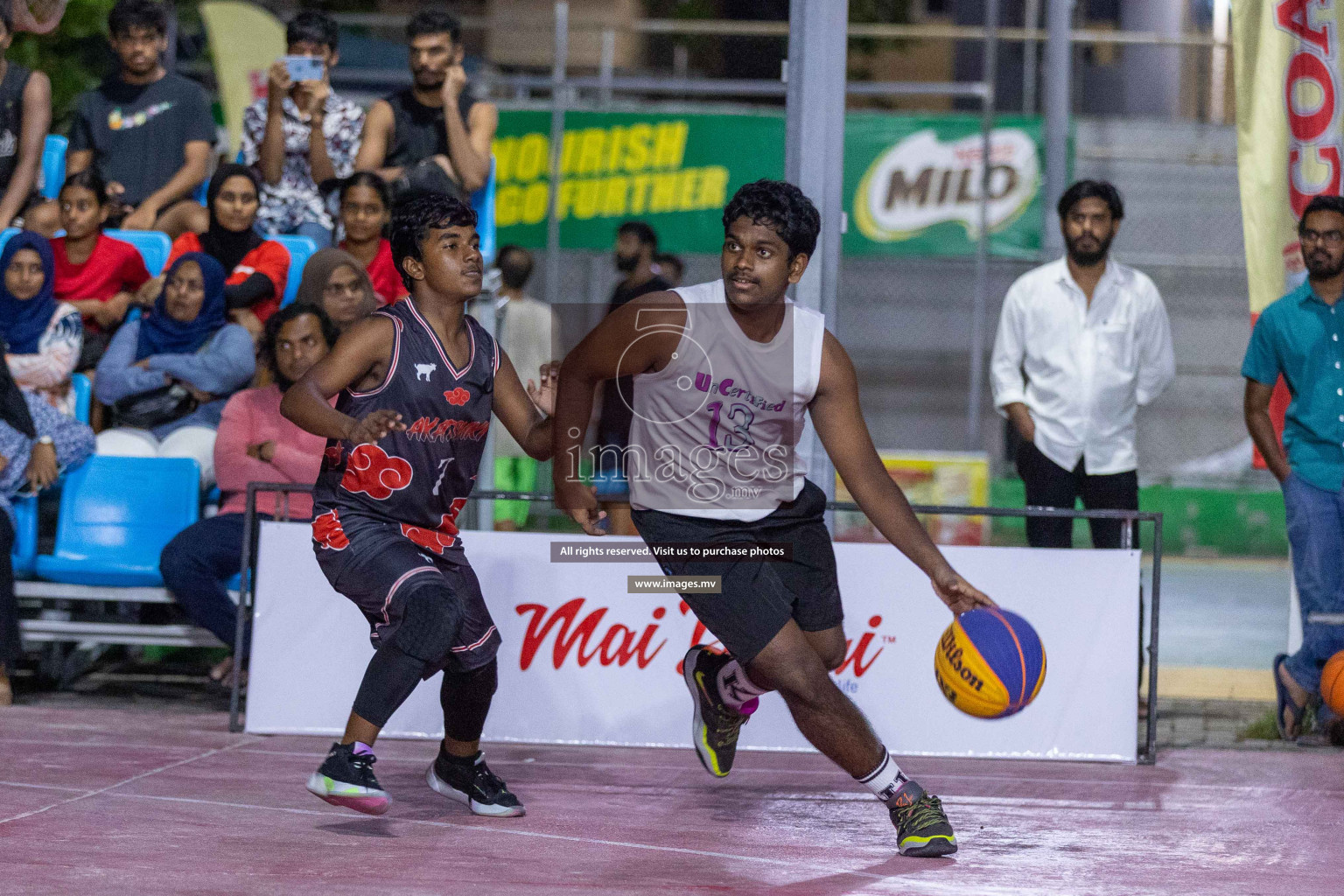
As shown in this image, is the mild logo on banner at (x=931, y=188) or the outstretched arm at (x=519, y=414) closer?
the outstretched arm at (x=519, y=414)

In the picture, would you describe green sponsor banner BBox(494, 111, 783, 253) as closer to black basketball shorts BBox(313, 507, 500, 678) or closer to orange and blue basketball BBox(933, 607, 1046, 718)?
orange and blue basketball BBox(933, 607, 1046, 718)

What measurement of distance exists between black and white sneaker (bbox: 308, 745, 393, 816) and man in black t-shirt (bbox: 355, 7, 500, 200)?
14.2 feet

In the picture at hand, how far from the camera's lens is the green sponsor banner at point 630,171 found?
1347 centimetres

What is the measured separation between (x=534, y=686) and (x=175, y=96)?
15.8 feet

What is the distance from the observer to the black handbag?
7949 mm

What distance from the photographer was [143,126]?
952cm

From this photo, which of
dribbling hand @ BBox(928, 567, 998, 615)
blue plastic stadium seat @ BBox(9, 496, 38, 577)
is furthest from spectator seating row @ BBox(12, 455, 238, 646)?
dribbling hand @ BBox(928, 567, 998, 615)

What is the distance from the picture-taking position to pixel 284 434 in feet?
24.4

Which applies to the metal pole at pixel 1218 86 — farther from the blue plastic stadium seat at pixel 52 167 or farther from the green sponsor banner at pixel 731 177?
the blue plastic stadium seat at pixel 52 167

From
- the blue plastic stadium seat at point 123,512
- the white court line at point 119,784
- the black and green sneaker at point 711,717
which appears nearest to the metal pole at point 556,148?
the blue plastic stadium seat at point 123,512

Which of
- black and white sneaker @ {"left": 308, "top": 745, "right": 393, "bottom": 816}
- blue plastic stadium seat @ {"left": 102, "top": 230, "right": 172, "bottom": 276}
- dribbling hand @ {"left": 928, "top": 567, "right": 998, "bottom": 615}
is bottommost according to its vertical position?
black and white sneaker @ {"left": 308, "top": 745, "right": 393, "bottom": 816}

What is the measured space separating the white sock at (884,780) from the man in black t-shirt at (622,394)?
82.8 inches

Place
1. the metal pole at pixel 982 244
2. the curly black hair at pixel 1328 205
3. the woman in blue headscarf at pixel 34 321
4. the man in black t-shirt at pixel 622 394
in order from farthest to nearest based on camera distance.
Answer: the metal pole at pixel 982 244 → the woman in blue headscarf at pixel 34 321 → the curly black hair at pixel 1328 205 → the man in black t-shirt at pixel 622 394

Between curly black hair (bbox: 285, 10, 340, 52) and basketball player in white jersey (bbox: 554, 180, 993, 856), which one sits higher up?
curly black hair (bbox: 285, 10, 340, 52)
